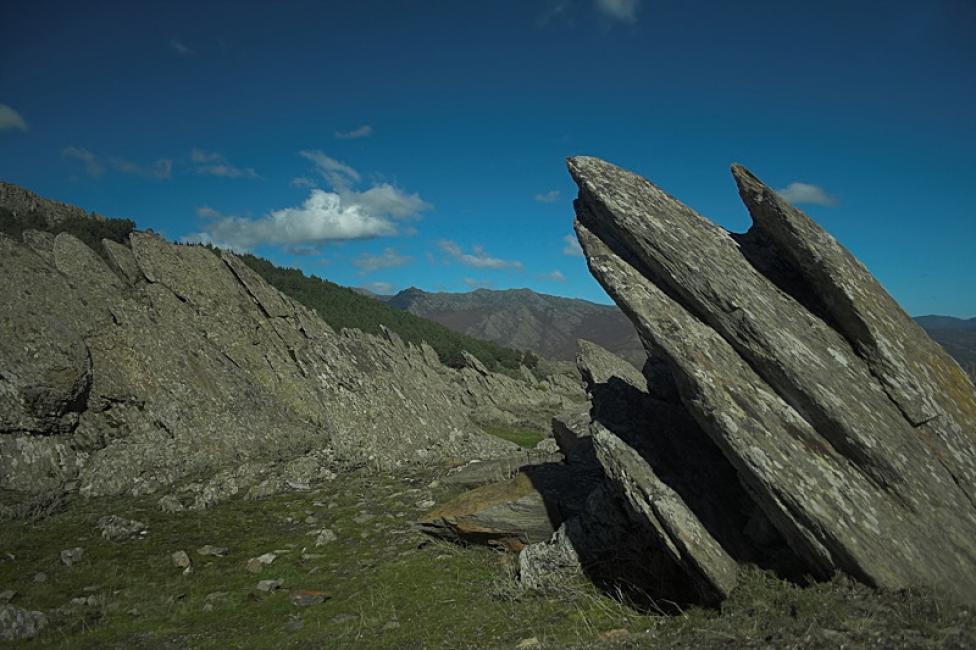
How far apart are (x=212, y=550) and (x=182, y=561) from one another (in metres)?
1.08

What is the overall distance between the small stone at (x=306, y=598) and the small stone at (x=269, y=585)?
599 millimetres

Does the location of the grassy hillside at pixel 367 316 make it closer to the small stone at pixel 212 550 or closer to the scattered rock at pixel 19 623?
the small stone at pixel 212 550

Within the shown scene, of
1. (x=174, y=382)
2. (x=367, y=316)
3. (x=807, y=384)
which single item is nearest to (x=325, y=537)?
(x=174, y=382)

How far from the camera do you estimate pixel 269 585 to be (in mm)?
13172

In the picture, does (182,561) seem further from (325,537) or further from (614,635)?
(614,635)

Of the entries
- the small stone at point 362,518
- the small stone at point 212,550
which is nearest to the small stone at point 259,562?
the small stone at point 212,550

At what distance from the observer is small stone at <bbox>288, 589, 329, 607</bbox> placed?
12.4m

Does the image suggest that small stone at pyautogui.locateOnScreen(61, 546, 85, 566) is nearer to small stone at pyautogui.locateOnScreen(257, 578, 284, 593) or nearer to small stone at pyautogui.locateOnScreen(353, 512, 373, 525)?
small stone at pyautogui.locateOnScreen(257, 578, 284, 593)

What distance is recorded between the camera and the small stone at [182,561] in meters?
14.1

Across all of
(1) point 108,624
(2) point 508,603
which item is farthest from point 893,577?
(1) point 108,624

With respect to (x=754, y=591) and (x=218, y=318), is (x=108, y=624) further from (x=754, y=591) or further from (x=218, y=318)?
(x=218, y=318)

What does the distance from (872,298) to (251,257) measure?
113 metres

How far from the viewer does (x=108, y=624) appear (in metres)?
11.3

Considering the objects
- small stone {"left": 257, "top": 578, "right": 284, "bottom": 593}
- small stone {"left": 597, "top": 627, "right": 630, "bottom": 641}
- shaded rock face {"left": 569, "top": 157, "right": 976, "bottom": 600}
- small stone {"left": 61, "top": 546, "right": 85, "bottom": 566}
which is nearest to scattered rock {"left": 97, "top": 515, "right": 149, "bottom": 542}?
small stone {"left": 61, "top": 546, "right": 85, "bottom": 566}
